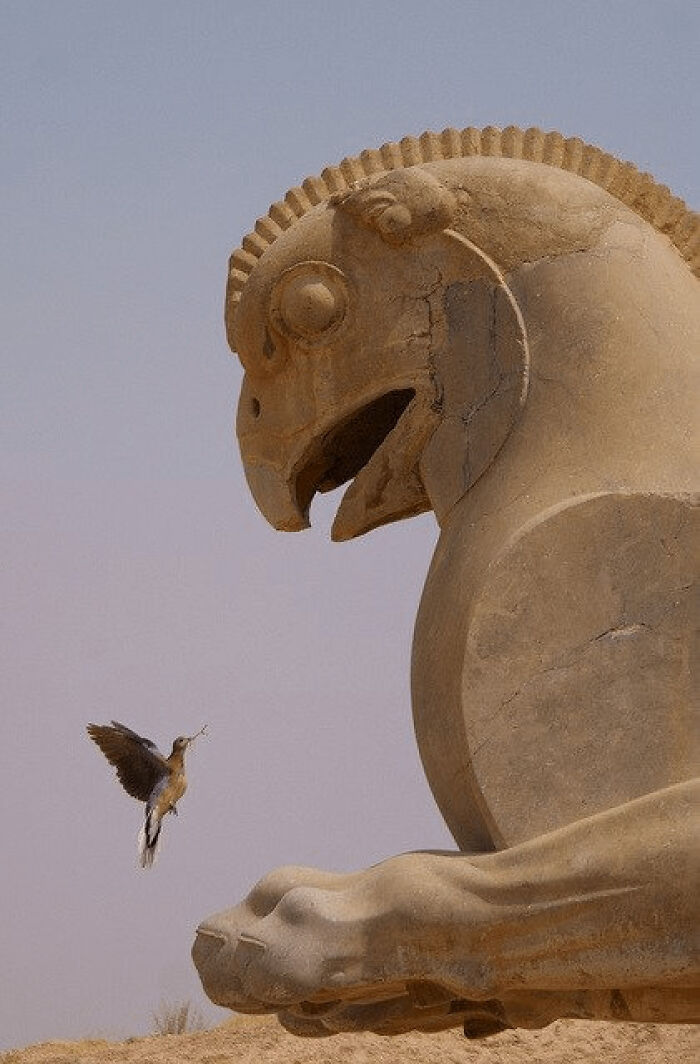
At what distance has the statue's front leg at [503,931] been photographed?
4.72 metres

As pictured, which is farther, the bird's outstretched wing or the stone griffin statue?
the bird's outstretched wing

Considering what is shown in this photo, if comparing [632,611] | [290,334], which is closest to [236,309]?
[290,334]

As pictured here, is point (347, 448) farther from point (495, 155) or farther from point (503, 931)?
point (503, 931)

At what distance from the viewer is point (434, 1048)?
27.6 feet

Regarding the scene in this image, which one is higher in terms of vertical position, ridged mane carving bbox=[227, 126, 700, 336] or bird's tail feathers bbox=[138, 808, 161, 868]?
ridged mane carving bbox=[227, 126, 700, 336]

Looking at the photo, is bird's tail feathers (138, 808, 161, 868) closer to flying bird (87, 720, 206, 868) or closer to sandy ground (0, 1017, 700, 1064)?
flying bird (87, 720, 206, 868)

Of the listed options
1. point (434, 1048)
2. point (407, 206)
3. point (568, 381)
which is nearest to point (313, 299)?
point (407, 206)

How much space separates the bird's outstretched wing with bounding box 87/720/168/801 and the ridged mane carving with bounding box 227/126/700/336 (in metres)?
1.50

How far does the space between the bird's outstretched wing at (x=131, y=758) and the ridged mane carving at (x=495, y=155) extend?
150 cm

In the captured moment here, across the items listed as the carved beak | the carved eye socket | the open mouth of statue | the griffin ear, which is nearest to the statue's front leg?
the carved beak

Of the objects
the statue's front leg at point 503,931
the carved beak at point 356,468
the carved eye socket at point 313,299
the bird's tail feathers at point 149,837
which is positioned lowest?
the statue's front leg at point 503,931

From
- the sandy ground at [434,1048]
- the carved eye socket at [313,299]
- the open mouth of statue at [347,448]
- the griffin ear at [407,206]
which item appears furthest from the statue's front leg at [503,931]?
the sandy ground at [434,1048]

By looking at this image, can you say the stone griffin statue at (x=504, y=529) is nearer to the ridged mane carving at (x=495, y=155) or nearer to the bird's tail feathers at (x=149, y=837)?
the ridged mane carving at (x=495, y=155)

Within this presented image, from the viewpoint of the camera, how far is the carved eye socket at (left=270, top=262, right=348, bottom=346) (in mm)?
5793
